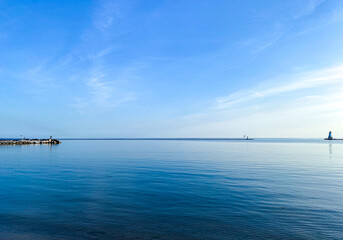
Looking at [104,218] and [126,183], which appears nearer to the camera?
[104,218]

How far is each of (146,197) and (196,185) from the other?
6.23 metres

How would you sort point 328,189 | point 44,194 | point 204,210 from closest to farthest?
point 204,210, point 44,194, point 328,189

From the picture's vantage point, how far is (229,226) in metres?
11.4

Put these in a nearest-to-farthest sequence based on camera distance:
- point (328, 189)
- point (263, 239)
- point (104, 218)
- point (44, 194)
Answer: point (263, 239)
point (104, 218)
point (44, 194)
point (328, 189)

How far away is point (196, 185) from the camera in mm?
21438

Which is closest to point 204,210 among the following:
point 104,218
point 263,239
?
point 263,239

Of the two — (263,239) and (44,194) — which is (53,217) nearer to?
(44,194)

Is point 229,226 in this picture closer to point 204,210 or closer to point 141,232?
point 204,210

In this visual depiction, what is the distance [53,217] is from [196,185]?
508 inches

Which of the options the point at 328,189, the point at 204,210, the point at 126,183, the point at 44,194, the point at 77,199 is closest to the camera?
the point at 204,210

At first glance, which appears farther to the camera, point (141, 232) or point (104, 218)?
point (104, 218)

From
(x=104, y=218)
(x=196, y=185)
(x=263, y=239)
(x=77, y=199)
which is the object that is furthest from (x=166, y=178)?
(x=263, y=239)

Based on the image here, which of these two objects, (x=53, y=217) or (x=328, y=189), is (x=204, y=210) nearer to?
(x=53, y=217)

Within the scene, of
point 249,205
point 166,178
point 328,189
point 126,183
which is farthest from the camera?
point 166,178
